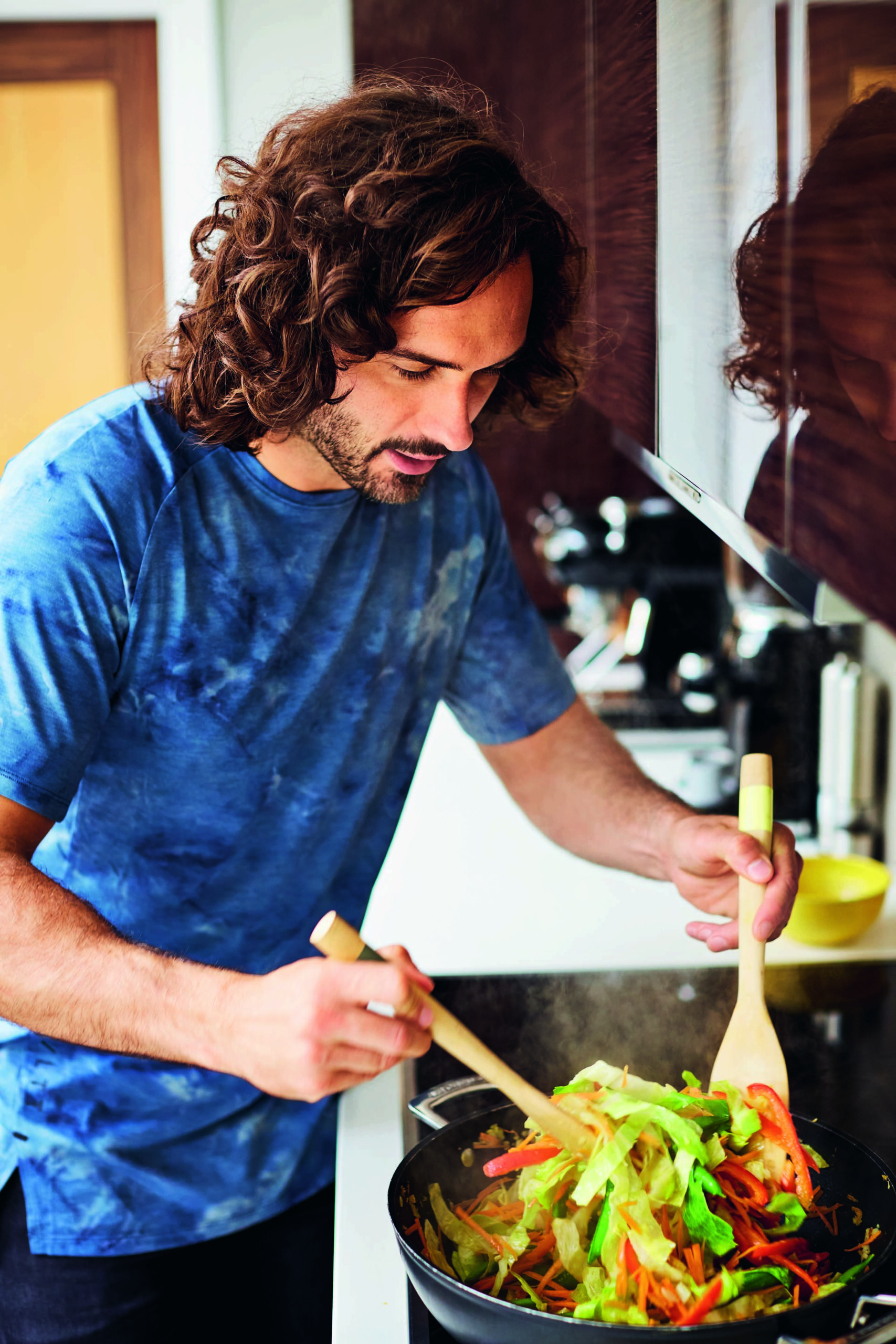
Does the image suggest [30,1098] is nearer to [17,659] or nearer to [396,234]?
[17,659]

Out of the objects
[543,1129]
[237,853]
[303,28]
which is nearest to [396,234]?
[237,853]

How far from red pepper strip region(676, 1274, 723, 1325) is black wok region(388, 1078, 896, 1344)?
0.21 feet

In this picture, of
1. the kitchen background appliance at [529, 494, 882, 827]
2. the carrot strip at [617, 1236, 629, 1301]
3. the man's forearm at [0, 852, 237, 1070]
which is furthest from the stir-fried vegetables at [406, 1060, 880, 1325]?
the kitchen background appliance at [529, 494, 882, 827]

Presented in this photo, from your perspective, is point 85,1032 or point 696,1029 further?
point 696,1029

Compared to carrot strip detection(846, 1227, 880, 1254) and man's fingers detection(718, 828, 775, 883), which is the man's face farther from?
carrot strip detection(846, 1227, 880, 1254)

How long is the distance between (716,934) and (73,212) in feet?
10.6

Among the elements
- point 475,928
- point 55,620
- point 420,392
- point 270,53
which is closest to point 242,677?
point 55,620

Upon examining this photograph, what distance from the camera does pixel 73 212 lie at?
354cm

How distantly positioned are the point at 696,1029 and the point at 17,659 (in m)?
0.79

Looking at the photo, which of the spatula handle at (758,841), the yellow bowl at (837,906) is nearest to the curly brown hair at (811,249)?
the spatula handle at (758,841)

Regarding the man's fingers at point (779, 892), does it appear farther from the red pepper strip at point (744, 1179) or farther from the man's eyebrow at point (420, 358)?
the man's eyebrow at point (420, 358)

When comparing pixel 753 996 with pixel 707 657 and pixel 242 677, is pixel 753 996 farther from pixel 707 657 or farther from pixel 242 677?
pixel 707 657

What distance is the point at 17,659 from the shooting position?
0.92m

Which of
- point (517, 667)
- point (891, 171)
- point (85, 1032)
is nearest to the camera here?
point (891, 171)
